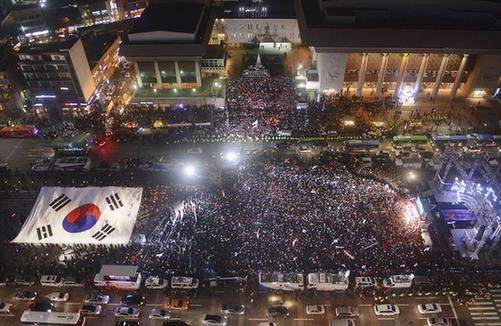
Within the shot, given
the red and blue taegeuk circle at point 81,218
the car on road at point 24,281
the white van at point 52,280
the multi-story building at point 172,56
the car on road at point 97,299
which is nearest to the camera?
the car on road at point 97,299

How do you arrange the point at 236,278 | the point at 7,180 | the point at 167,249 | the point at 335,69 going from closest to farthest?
the point at 236,278, the point at 167,249, the point at 7,180, the point at 335,69

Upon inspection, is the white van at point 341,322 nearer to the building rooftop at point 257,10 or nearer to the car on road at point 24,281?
the car on road at point 24,281

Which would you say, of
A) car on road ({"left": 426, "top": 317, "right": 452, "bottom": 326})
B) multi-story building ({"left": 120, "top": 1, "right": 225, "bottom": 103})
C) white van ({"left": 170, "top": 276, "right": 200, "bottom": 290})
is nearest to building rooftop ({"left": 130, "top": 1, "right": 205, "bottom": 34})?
multi-story building ({"left": 120, "top": 1, "right": 225, "bottom": 103})

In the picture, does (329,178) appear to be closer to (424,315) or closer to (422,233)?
(422,233)

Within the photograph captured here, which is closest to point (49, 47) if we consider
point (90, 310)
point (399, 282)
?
point (90, 310)

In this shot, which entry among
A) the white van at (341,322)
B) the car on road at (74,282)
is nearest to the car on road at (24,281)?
the car on road at (74,282)

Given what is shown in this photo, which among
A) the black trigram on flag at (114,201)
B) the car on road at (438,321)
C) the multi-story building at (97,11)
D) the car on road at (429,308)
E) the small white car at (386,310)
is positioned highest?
the multi-story building at (97,11)

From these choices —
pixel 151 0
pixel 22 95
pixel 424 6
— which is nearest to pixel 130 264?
pixel 22 95
